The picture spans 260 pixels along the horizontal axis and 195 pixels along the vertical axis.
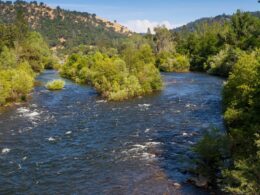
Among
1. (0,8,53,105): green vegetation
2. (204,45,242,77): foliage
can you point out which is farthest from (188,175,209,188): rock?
(204,45,242,77): foliage

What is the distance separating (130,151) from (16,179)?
10.8 m

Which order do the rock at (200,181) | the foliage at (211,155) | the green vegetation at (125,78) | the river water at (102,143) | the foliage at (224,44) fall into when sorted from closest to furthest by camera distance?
the rock at (200,181) → the foliage at (211,155) → the river water at (102,143) → the green vegetation at (125,78) → the foliage at (224,44)

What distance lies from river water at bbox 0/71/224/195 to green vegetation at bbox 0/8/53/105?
329 cm

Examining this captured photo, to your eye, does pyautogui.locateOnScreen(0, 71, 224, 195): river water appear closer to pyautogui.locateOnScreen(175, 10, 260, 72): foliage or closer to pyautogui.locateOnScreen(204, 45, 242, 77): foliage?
pyautogui.locateOnScreen(204, 45, 242, 77): foliage

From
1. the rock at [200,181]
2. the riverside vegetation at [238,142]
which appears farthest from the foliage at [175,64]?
the rock at [200,181]

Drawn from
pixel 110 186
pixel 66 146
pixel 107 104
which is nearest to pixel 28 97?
pixel 107 104

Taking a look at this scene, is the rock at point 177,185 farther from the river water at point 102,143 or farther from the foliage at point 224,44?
the foliage at point 224,44

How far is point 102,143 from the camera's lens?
37.4m

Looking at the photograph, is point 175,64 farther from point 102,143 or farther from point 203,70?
point 102,143

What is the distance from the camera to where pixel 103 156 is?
3375 cm

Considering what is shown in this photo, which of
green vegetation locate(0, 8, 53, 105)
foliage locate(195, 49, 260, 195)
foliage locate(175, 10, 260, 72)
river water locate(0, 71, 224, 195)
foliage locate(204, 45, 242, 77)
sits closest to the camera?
foliage locate(195, 49, 260, 195)

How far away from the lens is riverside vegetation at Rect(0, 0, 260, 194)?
1008 inches

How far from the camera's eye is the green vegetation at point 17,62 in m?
59.0

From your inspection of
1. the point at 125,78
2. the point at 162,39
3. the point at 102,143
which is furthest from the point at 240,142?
the point at 162,39
